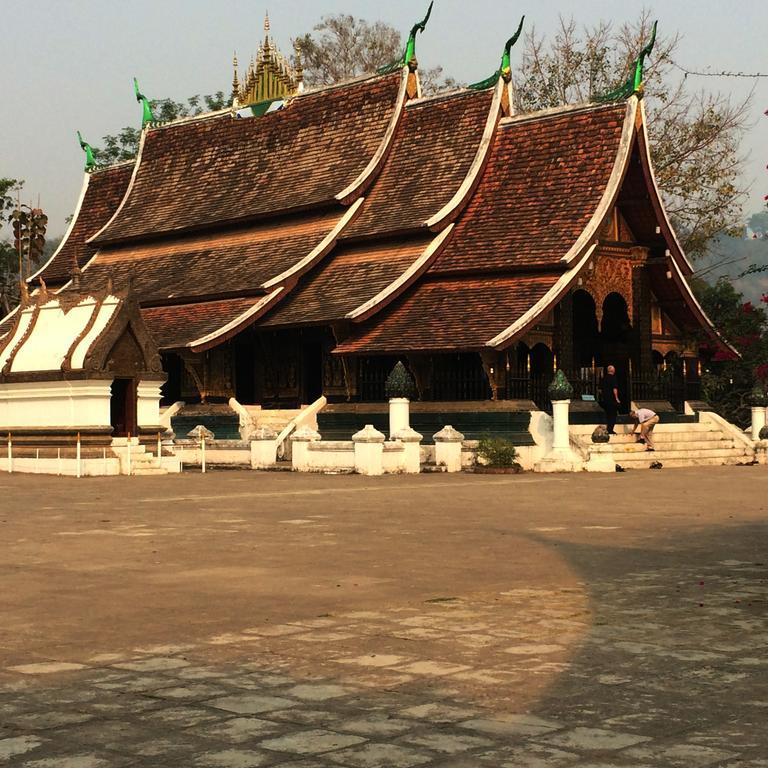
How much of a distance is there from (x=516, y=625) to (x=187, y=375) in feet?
80.7

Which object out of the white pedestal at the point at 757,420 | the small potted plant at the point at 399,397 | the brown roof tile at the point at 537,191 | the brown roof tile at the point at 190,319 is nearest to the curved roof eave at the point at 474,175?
the brown roof tile at the point at 537,191

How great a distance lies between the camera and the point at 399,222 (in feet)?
94.9

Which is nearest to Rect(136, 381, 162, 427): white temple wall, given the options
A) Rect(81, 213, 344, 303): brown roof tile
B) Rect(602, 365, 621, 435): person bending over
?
Rect(81, 213, 344, 303): brown roof tile

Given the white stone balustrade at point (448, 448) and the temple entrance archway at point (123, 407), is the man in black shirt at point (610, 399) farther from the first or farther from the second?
the temple entrance archway at point (123, 407)

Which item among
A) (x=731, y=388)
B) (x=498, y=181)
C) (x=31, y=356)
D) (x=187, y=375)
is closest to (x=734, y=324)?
(x=731, y=388)

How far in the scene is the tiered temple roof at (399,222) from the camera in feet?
89.8

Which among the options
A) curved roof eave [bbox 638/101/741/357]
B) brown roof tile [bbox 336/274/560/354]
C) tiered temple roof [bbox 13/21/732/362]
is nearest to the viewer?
brown roof tile [bbox 336/274/560/354]

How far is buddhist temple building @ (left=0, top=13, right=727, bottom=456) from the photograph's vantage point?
27.4 meters

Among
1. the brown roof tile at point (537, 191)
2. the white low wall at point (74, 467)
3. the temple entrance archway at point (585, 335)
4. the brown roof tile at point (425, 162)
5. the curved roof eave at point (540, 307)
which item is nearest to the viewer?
the white low wall at point (74, 467)

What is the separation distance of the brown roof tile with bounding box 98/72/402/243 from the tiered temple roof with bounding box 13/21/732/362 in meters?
0.06

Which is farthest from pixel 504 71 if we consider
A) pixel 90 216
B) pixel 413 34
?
pixel 90 216

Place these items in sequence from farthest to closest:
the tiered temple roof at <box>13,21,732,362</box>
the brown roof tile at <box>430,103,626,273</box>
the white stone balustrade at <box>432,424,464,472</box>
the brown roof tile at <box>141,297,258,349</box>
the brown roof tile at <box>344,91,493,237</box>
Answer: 1. the brown roof tile at <box>344,91,493,237</box>
2. the brown roof tile at <box>141,297,258,349</box>
3. the brown roof tile at <box>430,103,626,273</box>
4. the tiered temple roof at <box>13,21,732,362</box>
5. the white stone balustrade at <box>432,424,464,472</box>

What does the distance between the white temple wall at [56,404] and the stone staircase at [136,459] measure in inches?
18.9

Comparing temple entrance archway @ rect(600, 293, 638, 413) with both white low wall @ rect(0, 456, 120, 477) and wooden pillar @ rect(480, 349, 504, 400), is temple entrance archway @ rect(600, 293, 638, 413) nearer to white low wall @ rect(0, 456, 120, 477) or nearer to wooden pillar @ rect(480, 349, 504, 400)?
wooden pillar @ rect(480, 349, 504, 400)
